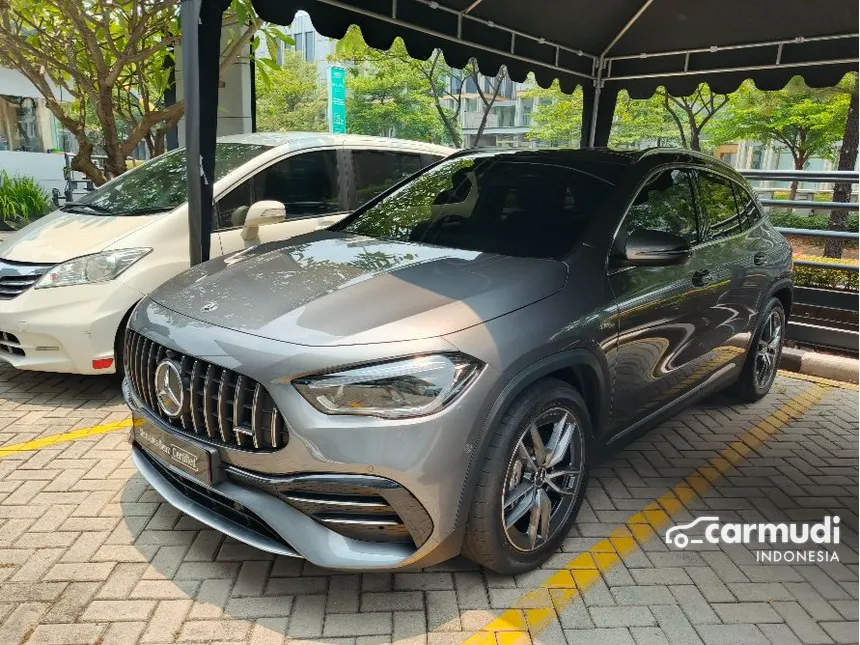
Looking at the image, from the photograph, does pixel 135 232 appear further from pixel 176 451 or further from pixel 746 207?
pixel 746 207

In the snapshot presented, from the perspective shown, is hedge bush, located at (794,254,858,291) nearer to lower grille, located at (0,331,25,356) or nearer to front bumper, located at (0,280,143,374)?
front bumper, located at (0,280,143,374)

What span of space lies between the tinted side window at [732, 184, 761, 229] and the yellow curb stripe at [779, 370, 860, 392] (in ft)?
6.41

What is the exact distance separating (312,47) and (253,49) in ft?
186

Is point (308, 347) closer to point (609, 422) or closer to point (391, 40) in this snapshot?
point (609, 422)

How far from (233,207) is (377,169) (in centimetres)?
156

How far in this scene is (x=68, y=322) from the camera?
173 inches

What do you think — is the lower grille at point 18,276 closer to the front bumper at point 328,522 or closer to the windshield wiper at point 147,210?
the windshield wiper at point 147,210

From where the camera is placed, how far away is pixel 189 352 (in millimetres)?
2609

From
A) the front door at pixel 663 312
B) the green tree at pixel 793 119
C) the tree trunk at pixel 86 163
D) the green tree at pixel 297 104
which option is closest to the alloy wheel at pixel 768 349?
the front door at pixel 663 312

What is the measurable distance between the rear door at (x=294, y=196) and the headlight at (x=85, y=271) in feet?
2.54

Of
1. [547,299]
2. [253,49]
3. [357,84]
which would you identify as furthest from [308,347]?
→ [357,84]

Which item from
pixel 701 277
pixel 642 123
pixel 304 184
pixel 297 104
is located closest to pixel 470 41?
pixel 304 184

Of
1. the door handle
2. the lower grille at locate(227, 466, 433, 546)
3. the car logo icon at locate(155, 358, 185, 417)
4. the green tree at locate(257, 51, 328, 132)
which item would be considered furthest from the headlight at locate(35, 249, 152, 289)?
the green tree at locate(257, 51, 328, 132)

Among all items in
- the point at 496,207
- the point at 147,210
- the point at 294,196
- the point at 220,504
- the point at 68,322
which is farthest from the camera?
the point at 294,196
